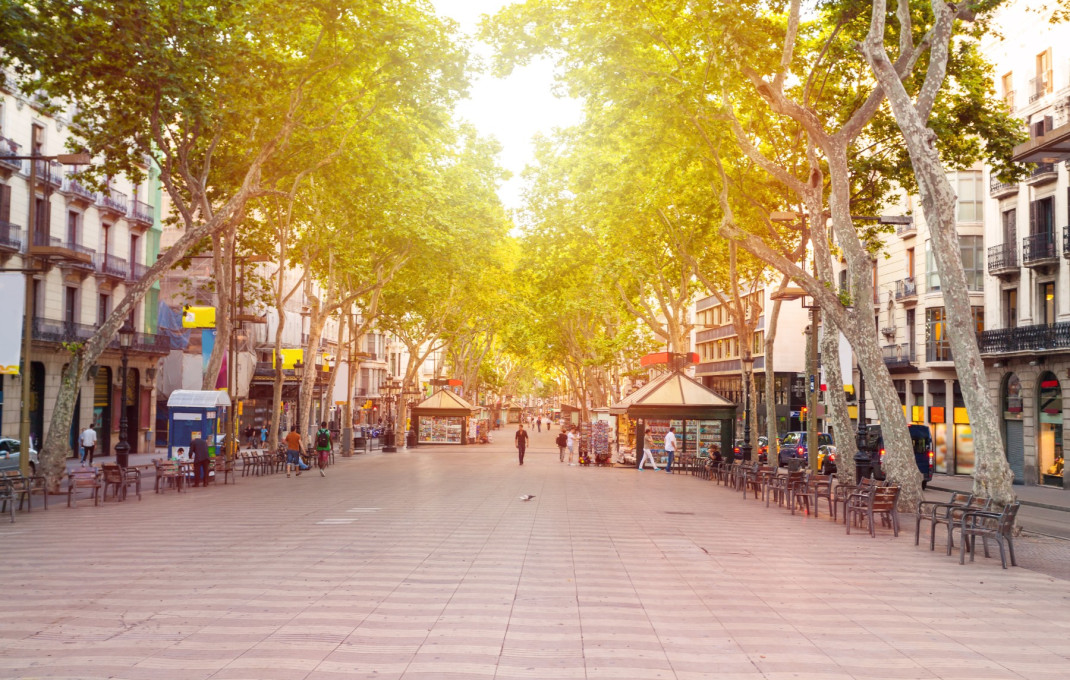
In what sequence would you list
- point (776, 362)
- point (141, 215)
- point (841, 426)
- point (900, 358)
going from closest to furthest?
point (841, 426)
point (141, 215)
point (900, 358)
point (776, 362)

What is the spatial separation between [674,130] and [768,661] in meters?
20.7

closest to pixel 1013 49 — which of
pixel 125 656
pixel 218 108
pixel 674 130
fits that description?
pixel 674 130

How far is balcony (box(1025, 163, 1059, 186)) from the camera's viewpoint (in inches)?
1313

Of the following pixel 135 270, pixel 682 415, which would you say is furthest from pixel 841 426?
pixel 135 270

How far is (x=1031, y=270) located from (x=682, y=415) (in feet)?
44.5

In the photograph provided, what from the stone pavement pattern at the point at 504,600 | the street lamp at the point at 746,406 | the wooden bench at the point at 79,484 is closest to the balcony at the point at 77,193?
the wooden bench at the point at 79,484

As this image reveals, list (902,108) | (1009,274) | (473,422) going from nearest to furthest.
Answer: (902,108)
(1009,274)
(473,422)

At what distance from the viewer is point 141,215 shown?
43.8m

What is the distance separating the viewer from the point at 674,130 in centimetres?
2652

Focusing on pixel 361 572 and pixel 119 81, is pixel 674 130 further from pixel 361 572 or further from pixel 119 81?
pixel 361 572

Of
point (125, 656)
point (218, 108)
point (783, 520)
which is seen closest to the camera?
point (125, 656)

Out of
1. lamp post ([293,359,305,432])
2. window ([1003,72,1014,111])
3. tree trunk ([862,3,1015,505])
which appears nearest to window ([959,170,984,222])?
window ([1003,72,1014,111])

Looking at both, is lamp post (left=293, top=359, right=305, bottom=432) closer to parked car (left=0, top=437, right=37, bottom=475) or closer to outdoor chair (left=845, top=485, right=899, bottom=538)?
parked car (left=0, top=437, right=37, bottom=475)

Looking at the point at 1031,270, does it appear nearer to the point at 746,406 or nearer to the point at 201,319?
the point at 746,406
